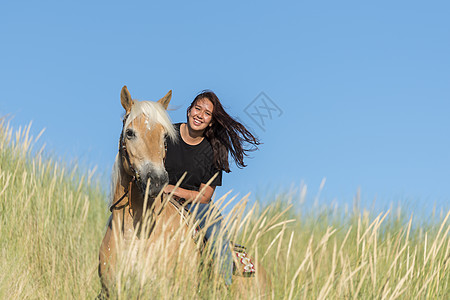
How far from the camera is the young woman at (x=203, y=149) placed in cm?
537

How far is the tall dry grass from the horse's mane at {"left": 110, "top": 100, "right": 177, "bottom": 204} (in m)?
1.00

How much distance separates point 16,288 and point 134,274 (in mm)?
2805

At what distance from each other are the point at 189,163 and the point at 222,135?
69cm

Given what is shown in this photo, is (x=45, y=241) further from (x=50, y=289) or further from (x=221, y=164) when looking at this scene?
(x=221, y=164)

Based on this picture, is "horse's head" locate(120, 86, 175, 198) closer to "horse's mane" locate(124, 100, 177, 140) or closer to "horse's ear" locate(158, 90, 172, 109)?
"horse's mane" locate(124, 100, 177, 140)

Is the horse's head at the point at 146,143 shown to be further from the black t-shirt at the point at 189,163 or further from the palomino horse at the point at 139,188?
the black t-shirt at the point at 189,163

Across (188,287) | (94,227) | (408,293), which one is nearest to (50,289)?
(188,287)

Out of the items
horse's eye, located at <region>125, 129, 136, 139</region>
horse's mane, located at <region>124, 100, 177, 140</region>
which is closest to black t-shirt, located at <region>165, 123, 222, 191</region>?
horse's mane, located at <region>124, 100, 177, 140</region>

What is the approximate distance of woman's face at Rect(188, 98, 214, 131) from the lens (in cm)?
563

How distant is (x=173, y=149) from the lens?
Result: 5504 millimetres

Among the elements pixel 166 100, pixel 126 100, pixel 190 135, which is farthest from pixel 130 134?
pixel 190 135

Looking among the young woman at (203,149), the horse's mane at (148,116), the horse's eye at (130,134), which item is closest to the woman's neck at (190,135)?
the young woman at (203,149)

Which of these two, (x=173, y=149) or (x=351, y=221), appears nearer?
(x=173, y=149)

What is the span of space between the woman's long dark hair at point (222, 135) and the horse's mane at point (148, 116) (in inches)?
40.6
